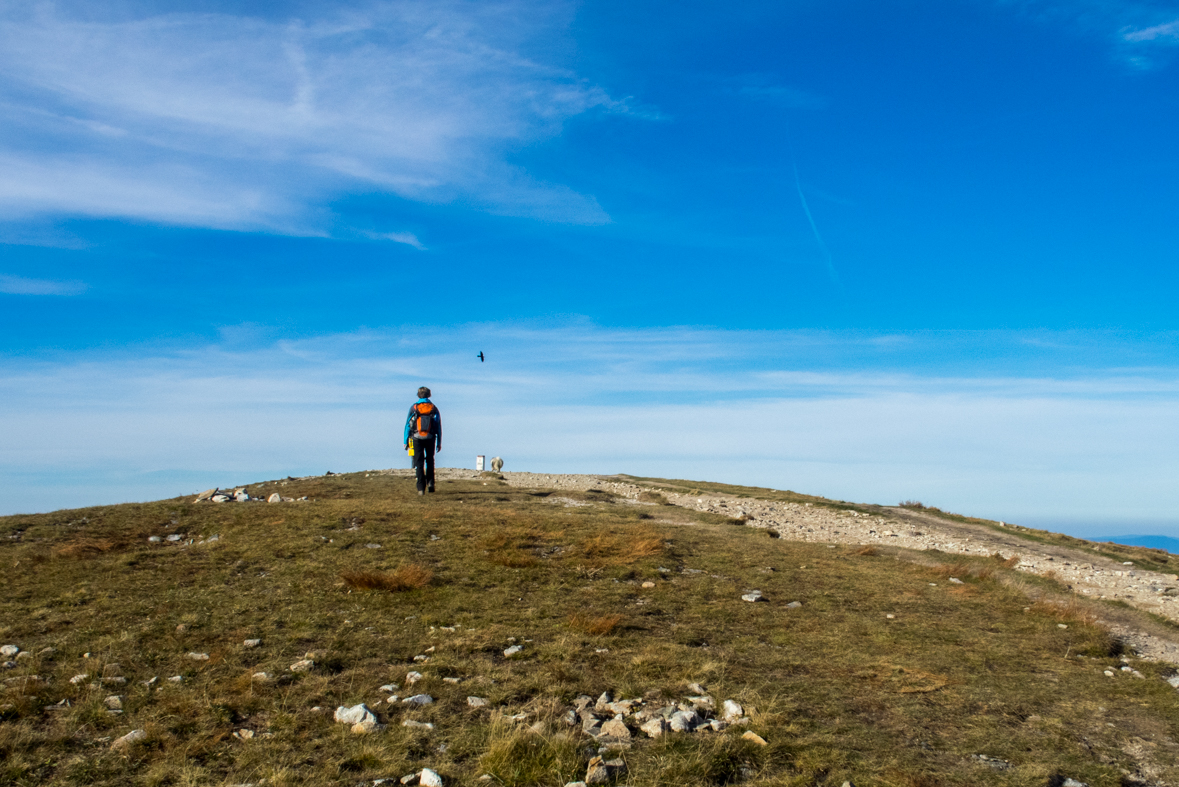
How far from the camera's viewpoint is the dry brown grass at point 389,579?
10.8 meters

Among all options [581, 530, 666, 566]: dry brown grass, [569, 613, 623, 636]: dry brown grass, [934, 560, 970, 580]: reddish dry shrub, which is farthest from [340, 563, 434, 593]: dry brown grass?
[934, 560, 970, 580]: reddish dry shrub

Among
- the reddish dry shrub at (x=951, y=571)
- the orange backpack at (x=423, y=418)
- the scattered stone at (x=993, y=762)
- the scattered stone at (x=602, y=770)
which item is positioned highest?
the orange backpack at (x=423, y=418)

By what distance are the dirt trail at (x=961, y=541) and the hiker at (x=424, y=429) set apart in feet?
27.4

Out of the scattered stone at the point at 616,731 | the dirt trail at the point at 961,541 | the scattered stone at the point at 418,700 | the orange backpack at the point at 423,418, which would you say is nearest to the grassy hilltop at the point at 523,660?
the scattered stone at the point at 418,700

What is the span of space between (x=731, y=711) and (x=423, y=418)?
620 inches

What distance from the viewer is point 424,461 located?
22.0 meters

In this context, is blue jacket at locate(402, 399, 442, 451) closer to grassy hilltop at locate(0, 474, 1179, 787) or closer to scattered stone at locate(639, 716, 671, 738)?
grassy hilltop at locate(0, 474, 1179, 787)

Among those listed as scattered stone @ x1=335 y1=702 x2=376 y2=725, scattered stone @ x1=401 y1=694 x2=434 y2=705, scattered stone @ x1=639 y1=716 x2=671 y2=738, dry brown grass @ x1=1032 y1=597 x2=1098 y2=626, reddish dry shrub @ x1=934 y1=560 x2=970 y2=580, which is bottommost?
scattered stone @ x1=335 y1=702 x2=376 y2=725

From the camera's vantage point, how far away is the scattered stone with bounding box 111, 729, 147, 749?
5926mm

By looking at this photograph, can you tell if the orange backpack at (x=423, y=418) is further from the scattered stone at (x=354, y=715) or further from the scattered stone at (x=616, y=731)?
the scattered stone at (x=616, y=731)

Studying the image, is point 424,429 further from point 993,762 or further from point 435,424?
point 993,762

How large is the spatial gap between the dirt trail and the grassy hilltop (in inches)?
58.8

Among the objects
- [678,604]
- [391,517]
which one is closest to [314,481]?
[391,517]

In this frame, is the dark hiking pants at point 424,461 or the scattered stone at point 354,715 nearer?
the scattered stone at point 354,715
